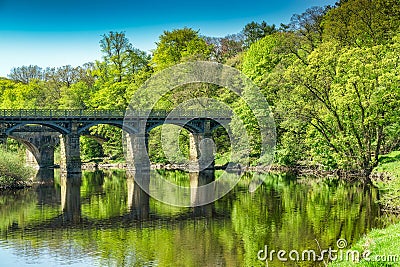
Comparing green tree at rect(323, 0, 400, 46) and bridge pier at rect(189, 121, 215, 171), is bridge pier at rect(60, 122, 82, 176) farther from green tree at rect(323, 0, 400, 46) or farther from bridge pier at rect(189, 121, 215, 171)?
green tree at rect(323, 0, 400, 46)

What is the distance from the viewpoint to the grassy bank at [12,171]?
148ft

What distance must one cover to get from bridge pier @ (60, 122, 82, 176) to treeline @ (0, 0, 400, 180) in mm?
11643

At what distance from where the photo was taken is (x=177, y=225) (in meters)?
29.5

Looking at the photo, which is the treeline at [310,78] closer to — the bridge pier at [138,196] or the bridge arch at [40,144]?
the bridge arch at [40,144]

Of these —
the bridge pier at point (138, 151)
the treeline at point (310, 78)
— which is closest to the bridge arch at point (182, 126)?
the bridge pier at point (138, 151)

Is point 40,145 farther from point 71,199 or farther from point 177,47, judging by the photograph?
point 71,199

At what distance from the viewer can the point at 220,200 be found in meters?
38.4

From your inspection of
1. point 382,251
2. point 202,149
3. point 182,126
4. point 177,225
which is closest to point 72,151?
point 182,126

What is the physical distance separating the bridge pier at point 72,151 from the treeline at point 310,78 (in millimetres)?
11643

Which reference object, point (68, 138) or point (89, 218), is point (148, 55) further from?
point (89, 218)

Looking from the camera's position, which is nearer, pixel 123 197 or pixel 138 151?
pixel 123 197

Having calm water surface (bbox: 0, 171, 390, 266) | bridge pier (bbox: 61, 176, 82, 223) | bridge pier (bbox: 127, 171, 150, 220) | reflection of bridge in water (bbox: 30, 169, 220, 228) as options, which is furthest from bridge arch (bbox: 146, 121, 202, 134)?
calm water surface (bbox: 0, 171, 390, 266)

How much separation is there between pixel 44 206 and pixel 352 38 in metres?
35.3

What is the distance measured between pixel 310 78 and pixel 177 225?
23.7 metres
